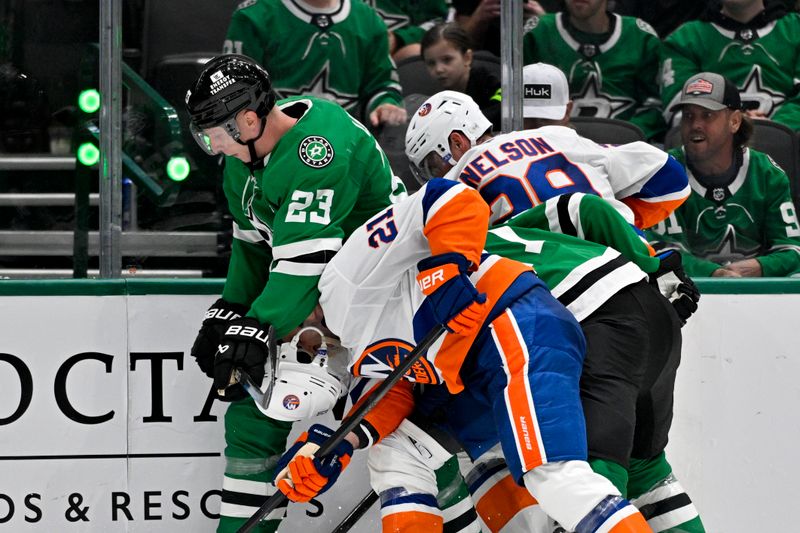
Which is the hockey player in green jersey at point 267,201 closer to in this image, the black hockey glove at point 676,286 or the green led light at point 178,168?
the green led light at point 178,168

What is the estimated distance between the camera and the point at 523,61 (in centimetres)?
388

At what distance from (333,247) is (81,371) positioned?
962 millimetres

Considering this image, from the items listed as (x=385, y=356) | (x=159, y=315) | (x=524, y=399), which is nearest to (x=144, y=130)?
(x=159, y=315)

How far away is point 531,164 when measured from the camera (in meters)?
3.43

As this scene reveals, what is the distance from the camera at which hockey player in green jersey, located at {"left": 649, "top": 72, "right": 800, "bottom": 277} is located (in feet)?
12.9

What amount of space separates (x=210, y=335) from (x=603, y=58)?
1512 mm

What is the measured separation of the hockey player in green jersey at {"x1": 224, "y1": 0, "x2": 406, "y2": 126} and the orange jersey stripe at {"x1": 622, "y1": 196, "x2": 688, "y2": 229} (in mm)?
730

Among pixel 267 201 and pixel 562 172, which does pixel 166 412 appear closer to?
pixel 267 201

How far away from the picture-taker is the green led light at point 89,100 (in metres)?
3.71

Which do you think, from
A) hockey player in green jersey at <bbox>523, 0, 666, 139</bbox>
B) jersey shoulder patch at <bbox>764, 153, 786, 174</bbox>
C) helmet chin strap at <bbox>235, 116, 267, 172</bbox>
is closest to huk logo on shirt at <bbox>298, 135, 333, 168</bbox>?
helmet chin strap at <bbox>235, 116, 267, 172</bbox>

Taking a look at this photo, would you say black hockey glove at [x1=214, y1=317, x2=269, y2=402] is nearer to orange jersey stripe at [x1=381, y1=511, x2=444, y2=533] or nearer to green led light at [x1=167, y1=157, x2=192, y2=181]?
orange jersey stripe at [x1=381, y1=511, x2=444, y2=533]

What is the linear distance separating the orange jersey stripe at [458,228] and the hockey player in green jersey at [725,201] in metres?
1.15

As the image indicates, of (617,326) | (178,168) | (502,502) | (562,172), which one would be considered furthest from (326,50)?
(502,502)

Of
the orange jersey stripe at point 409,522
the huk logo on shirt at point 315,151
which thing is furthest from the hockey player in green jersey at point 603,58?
the orange jersey stripe at point 409,522
